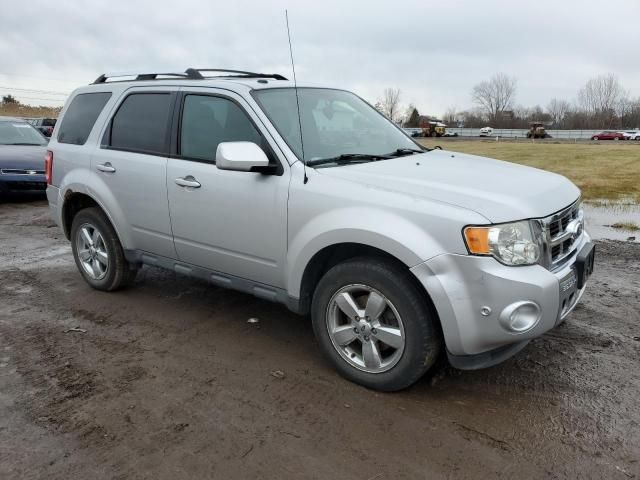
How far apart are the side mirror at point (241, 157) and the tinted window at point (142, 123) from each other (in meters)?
1.11

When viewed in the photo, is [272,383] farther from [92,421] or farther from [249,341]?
[92,421]

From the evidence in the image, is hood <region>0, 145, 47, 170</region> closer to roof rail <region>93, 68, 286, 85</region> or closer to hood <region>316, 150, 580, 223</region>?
roof rail <region>93, 68, 286, 85</region>

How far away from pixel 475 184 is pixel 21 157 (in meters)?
9.94

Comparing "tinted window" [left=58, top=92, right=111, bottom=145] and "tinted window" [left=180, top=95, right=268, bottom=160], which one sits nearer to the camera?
"tinted window" [left=180, top=95, right=268, bottom=160]

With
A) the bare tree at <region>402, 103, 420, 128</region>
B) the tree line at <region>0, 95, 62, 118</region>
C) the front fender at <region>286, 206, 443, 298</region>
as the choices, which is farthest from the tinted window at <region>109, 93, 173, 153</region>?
the bare tree at <region>402, 103, 420, 128</region>

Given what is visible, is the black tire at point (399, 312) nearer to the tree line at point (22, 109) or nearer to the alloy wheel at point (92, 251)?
the alloy wheel at point (92, 251)

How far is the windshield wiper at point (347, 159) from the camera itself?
12.2 ft

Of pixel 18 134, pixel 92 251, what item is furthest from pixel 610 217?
pixel 18 134

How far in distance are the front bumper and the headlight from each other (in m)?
0.04

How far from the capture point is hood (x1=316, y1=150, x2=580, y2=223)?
3.04 m

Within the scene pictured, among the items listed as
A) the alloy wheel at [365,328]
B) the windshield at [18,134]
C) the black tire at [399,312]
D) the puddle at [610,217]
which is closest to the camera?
the black tire at [399,312]

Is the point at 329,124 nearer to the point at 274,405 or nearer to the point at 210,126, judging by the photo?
the point at 210,126

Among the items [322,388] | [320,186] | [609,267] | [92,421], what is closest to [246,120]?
[320,186]

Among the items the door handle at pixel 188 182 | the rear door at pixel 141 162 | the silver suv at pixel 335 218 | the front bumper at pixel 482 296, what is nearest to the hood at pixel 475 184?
the silver suv at pixel 335 218
